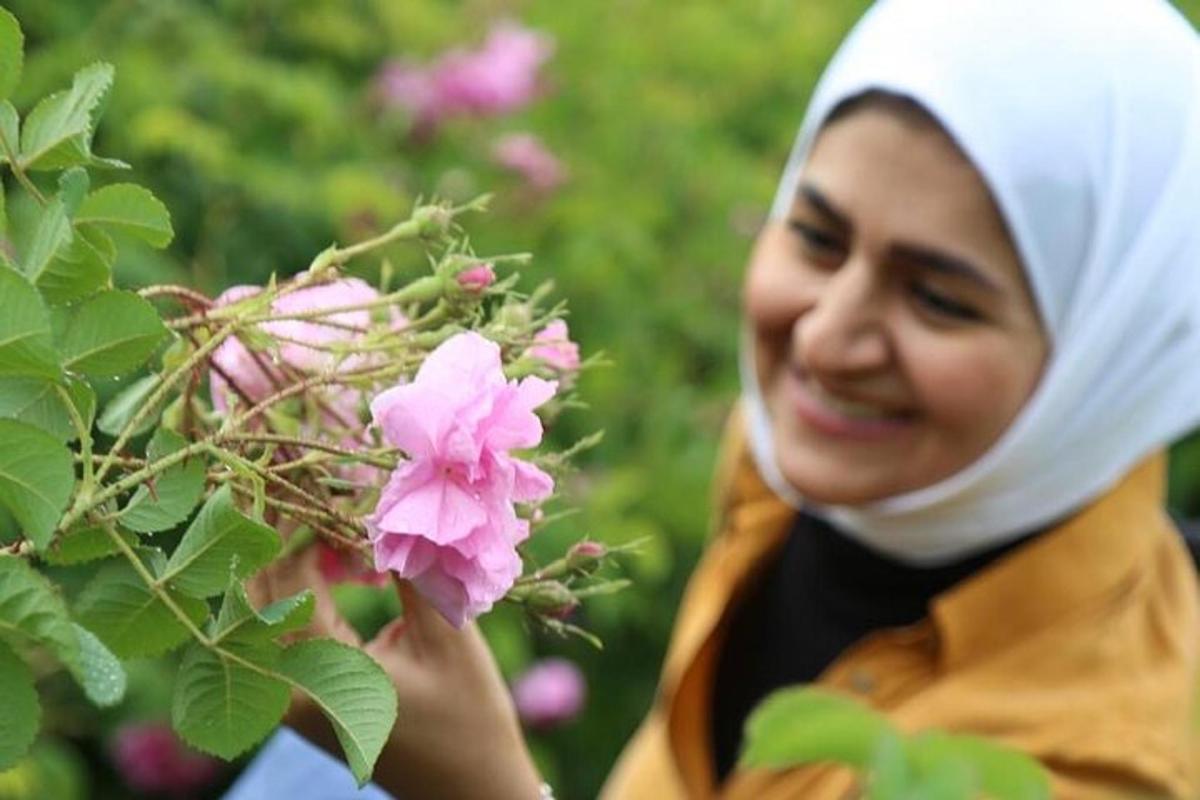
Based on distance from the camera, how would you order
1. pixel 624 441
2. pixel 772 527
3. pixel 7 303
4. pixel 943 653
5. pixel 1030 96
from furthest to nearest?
pixel 624 441 < pixel 772 527 < pixel 943 653 < pixel 1030 96 < pixel 7 303

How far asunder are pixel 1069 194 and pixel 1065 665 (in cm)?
46

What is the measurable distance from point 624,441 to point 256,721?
287 cm

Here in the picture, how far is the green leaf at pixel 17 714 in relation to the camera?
0.81 meters

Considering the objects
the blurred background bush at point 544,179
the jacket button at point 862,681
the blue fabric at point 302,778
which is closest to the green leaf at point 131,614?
the blue fabric at point 302,778

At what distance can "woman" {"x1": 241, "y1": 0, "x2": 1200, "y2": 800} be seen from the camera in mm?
2051

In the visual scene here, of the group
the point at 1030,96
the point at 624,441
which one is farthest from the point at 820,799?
the point at 624,441

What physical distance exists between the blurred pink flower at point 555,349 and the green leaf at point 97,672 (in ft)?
1.01

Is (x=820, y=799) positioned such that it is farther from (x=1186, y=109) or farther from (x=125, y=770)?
(x=125, y=770)

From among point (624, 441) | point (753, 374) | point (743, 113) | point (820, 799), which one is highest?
point (753, 374)

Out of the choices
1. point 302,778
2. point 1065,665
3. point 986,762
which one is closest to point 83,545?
point 986,762

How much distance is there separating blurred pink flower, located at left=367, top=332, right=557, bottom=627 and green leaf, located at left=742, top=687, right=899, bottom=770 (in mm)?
153

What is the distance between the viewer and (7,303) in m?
0.80

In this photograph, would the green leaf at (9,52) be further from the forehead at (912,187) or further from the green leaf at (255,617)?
the forehead at (912,187)

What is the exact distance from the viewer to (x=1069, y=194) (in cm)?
210
